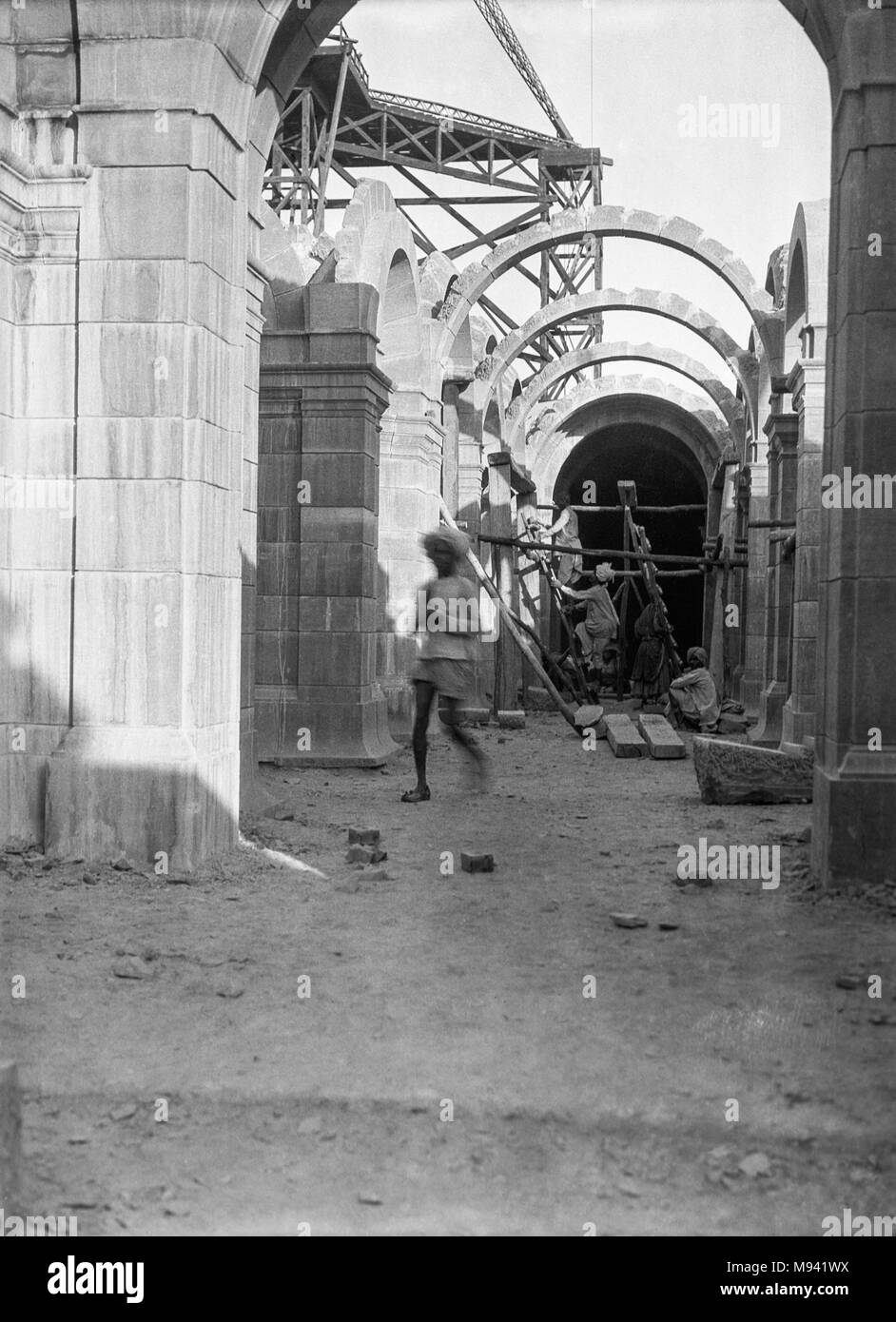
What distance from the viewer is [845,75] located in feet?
21.3

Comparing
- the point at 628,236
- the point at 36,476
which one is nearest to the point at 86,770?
the point at 36,476

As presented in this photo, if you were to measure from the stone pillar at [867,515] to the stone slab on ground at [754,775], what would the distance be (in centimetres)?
279

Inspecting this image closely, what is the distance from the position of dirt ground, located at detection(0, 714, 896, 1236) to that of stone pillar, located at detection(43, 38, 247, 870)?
0.41 m

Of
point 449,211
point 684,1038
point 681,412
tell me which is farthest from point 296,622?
point 449,211

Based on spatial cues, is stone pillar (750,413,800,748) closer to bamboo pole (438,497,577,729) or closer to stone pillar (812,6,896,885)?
bamboo pole (438,497,577,729)

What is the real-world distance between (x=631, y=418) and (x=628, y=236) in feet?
30.7

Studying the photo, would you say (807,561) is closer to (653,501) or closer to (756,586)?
(756,586)

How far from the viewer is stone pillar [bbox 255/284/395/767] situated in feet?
36.9

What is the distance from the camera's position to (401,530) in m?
14.0

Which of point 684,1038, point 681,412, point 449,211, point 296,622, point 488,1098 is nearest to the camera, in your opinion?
point 488,1098

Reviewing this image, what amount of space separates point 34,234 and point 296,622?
524cm

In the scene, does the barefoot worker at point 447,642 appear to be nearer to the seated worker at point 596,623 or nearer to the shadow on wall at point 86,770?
the shadow on wall at point 86,770
